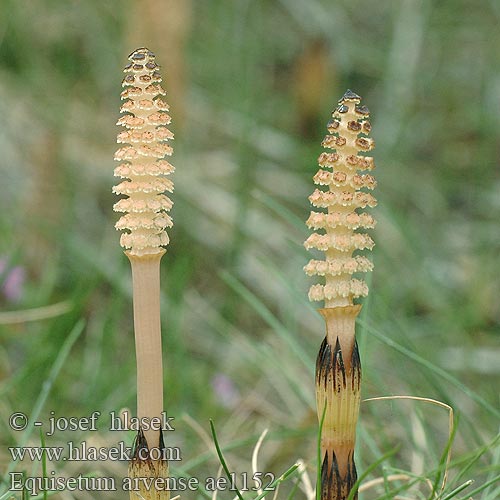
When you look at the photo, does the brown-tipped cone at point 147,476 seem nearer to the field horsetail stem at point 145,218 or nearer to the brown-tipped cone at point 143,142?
the field horsetail stem at point 145,218

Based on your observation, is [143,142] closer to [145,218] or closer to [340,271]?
[145,218]

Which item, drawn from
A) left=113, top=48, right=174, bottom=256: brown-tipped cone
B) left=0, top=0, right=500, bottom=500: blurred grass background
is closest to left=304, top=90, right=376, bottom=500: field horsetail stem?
left=113, top=48, right=174, bottom=256: brown-tipped cone

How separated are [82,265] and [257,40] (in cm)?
134

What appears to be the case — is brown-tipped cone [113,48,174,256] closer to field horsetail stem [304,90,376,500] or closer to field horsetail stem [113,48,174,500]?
field horsetail stem [113,48,174,500]

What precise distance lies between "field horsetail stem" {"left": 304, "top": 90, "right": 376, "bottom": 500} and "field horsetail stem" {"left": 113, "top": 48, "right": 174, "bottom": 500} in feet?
0.50

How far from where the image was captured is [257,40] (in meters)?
3.16

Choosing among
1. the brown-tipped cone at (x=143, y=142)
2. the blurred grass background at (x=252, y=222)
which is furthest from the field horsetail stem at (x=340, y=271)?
the blurred grass background at (x=252, y=222)

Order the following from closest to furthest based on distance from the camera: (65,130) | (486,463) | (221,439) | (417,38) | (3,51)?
(486,463), (221,439), (65,130), (3,51), (417,38)

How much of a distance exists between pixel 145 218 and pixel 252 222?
1.67m

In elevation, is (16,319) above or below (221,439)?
above

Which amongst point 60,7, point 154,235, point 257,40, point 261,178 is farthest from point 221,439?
point 60,7

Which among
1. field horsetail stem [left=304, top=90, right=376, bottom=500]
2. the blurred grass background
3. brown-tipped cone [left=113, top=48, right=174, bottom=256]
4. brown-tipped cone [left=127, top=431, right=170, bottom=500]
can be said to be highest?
the blurred grass background

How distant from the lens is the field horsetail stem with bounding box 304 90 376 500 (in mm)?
810

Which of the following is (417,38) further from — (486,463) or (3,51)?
(486,463)
